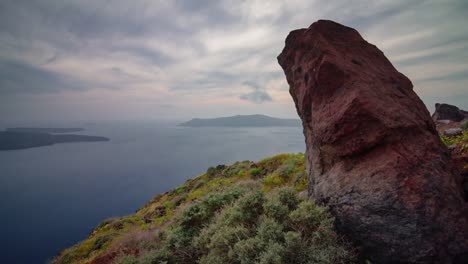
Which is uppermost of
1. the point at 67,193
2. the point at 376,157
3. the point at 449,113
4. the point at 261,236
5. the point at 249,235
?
the point at 449,113

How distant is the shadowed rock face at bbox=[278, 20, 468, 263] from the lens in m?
4.03

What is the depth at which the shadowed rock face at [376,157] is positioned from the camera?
4.03m

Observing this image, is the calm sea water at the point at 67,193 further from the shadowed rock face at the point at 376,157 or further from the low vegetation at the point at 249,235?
the shadowed rock face at the point at 376,157

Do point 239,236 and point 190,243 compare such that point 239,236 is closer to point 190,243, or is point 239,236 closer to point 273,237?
point 273,237

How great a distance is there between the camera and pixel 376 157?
4.95 m

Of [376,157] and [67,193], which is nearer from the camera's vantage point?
[376,157]

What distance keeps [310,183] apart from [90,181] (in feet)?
441

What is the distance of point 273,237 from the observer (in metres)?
5.14

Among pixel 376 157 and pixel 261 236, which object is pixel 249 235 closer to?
pixel 261 236

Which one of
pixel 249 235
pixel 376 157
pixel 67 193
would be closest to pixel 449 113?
pixel 376 157

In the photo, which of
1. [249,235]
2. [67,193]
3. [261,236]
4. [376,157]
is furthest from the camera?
[67,193]

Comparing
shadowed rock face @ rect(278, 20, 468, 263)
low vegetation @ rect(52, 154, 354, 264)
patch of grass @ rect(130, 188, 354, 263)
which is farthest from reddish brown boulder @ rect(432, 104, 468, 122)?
patch of grass @ rect(130, 188, 354, 263)

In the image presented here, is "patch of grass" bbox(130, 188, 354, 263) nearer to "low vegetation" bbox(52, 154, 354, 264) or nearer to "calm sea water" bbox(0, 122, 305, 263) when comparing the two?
"low vegetation" bbox(52, 154, 354, 264)

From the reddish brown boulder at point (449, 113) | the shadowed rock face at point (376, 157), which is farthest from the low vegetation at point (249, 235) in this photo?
the reddish brown boulder at point (449, 113)
